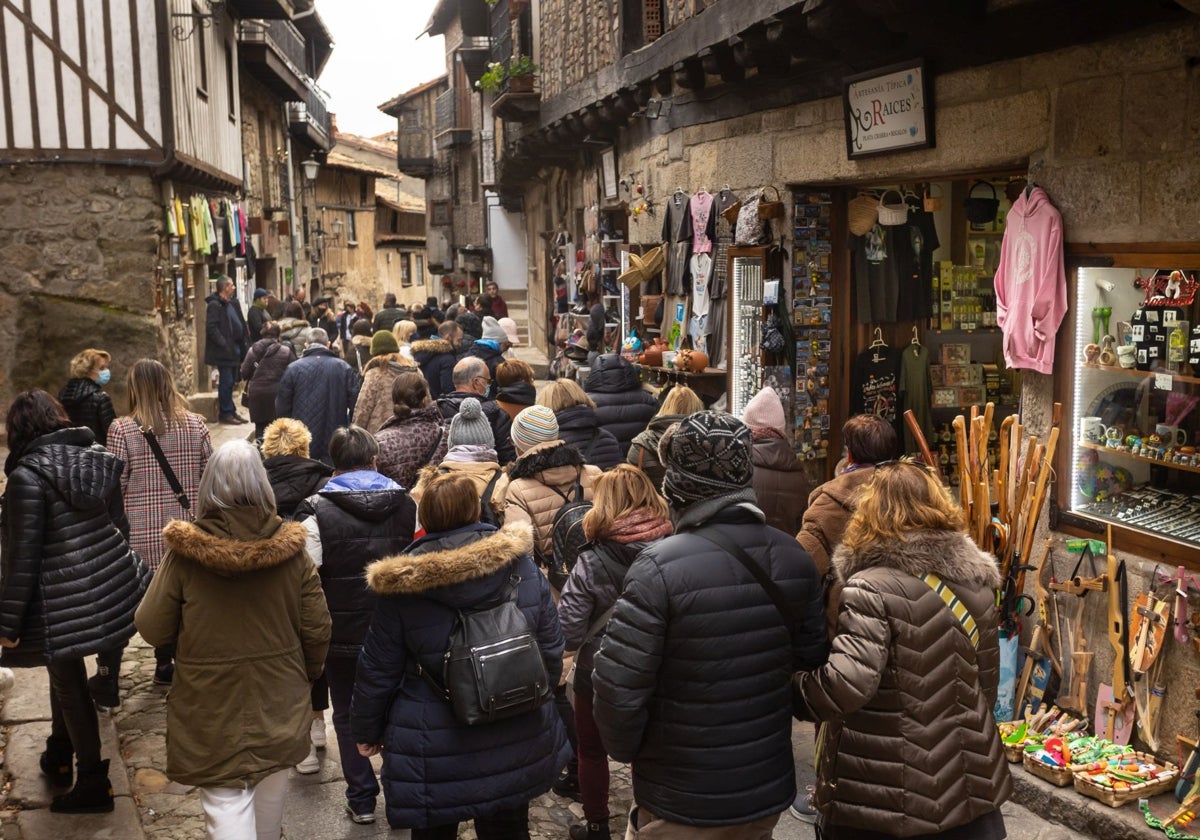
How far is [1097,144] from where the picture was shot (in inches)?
204

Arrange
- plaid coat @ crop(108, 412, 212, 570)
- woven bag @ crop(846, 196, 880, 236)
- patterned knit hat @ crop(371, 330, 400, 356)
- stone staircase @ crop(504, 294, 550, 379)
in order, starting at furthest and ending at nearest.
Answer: stone staircase @ crop(504, 294, 550, 379)
patterned knit hat @ crop(371, 330, 400, 356)
woven bag @ crop(846, 196, 880, 236)
plaid coat @ crop(108, 412, 212, 570)

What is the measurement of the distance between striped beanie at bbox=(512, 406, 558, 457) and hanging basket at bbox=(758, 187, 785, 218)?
3.29 m

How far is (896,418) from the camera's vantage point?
8297 millimetres

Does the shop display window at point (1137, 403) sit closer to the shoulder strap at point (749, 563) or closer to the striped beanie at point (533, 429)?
the striped beanie at point (533, 429)

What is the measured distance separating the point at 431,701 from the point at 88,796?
2104mm

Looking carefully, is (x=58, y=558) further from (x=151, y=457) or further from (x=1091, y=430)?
(x=1091, y=430)

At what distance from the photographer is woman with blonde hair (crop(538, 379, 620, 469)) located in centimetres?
615

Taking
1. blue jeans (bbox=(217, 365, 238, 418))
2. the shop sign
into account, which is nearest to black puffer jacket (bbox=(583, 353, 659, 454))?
the shop sign

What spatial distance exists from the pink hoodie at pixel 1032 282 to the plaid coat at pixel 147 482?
156 inches

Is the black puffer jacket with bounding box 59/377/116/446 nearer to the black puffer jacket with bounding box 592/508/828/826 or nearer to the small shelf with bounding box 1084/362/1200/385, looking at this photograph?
the black puffer jacket with bounding box 592/508/828/826

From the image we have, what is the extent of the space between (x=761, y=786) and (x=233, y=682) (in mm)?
1728

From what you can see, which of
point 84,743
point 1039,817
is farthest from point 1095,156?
point 84,743

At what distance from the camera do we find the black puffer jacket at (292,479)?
5.23 metres

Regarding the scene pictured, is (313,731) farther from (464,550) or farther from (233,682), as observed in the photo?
(464,550)
